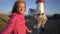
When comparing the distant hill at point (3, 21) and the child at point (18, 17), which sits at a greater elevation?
the child at point (18, 17)

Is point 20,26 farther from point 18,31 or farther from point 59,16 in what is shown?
point 59,16

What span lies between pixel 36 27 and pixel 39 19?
0.38 metres

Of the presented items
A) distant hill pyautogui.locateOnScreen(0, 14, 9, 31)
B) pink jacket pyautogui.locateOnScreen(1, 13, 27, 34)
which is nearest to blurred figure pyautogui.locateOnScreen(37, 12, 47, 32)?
distant hill pyautogui.locateOnScreen(0, 14, 9, 31)

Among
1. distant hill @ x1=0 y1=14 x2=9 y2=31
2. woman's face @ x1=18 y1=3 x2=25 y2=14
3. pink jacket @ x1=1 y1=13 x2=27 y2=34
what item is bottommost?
distant hill @ x1=0 y1=14 x2=9 y2=31

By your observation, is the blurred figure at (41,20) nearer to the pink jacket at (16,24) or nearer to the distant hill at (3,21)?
the distant hill at (3,21)

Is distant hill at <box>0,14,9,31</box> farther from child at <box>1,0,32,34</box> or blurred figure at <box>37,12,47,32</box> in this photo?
child at <box>1,0,32,34</box>

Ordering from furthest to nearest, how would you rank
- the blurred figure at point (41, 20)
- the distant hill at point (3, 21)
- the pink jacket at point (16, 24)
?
the blurred figure at point (41, 20), the distant hill at point (3, 21), the pink jacket at point (16, 24)

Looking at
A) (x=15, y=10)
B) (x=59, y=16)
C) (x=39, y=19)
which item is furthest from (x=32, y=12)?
(x=15, y=10)

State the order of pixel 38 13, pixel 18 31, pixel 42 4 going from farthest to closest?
1. pixel 42 4
2. pixel 38 13
3. pixel 18 31

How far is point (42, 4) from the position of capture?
33.7 ft

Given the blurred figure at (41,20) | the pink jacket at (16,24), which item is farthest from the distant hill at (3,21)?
the pink jacket at (16,24)

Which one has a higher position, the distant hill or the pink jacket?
the pink jacket

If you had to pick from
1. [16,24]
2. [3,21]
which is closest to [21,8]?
[16,24]

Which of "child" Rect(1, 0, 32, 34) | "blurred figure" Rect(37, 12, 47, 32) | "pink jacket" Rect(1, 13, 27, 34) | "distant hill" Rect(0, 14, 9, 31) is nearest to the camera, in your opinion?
"pink jacket" Rect(1, 13, 27, 34)
